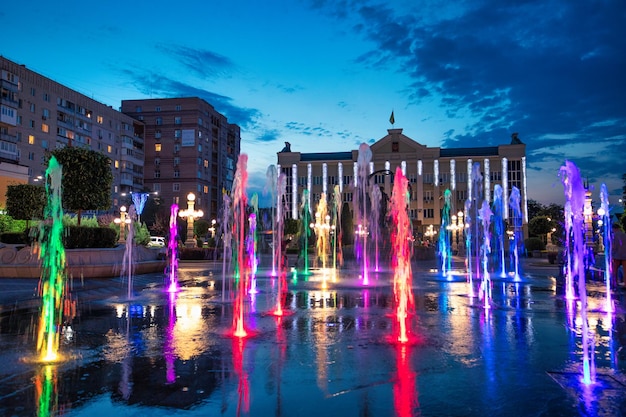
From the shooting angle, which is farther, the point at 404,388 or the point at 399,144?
the point at 399,144

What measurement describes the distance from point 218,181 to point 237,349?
88.9 meters

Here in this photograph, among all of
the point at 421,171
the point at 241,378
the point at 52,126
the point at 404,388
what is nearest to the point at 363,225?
the point at 241,378

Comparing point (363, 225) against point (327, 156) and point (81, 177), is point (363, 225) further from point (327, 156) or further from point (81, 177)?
point (327, 156)

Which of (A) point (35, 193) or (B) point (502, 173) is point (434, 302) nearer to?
(A) point (35, 193)

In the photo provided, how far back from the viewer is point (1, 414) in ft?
13.3

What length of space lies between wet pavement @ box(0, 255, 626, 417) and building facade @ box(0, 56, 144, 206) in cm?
4106

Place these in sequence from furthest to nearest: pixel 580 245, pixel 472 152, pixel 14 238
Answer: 1. pixel 472 152
2. pixel 14 238
3. pixel 580 245

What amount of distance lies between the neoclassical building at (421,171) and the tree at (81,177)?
59.1m

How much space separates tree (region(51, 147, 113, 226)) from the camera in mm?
22344

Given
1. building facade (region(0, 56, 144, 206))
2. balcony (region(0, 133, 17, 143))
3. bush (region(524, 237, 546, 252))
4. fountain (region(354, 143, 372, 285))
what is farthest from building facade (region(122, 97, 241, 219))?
bush (region(524, 237, 546, 252))

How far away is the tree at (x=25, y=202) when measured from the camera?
35.1 metres

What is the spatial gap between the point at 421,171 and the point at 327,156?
16833 millimetres

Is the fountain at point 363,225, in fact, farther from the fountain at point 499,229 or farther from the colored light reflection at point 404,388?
the colored light reflection at point 404,388

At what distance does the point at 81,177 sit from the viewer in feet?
73.5
